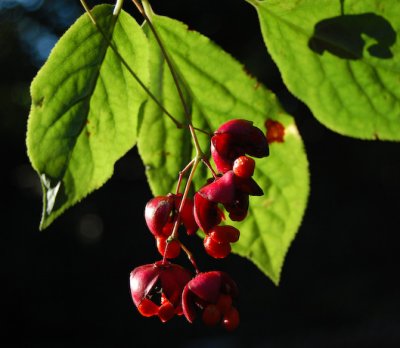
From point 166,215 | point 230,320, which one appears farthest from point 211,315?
point 166,215

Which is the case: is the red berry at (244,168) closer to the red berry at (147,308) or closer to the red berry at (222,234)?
the red berry at (222,234)

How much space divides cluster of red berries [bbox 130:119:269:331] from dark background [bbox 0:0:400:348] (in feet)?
31.4

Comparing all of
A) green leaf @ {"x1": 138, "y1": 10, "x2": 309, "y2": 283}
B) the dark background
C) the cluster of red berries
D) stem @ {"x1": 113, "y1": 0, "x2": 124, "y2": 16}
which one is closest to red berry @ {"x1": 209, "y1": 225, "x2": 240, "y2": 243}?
the cluster of red berries

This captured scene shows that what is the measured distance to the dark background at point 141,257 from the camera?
1105 cm

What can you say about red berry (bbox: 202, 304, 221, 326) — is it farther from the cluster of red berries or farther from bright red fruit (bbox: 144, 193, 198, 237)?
bright red fruit (bbox: 144, 193, 198, 237)

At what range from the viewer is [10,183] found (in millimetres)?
11508

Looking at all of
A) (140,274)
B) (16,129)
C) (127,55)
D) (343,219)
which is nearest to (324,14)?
(127,55)

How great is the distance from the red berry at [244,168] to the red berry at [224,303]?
133 mm

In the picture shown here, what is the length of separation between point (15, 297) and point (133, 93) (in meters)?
10.7

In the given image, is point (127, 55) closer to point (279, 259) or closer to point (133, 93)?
point (133, 93)

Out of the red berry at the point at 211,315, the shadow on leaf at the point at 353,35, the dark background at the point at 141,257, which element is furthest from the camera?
the dark background at the point at 141,257

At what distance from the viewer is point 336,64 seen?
95 cm

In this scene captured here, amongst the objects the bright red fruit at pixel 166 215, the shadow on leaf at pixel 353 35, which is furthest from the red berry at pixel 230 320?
the shadow on leaf at pixel 353 35

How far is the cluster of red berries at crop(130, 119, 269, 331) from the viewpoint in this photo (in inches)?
28.8
